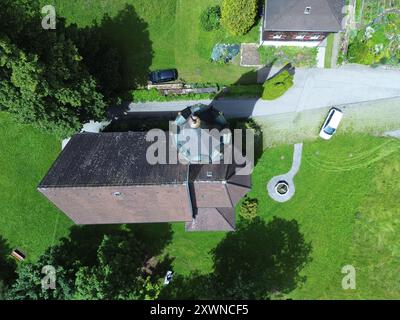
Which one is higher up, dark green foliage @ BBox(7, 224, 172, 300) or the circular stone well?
the circular stone well

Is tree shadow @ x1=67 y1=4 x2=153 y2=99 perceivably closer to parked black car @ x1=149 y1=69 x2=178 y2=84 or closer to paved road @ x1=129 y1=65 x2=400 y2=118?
parked black car @ x1=149 y1=69 x2=178 y2=84

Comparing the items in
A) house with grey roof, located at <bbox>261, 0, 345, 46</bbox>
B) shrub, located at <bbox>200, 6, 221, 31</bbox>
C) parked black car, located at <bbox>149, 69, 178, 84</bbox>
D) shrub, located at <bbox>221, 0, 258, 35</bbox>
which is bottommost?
parked black car, located at <bbox>149, 69, 178, 84</bbox>

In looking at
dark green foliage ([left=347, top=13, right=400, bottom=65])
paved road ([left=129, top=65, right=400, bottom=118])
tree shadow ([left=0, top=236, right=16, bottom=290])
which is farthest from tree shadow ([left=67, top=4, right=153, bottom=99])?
dark green foliage ([left=347, top=13, right=400, bottom=65])

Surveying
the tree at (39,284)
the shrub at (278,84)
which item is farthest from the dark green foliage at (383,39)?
the tree at (39,284)

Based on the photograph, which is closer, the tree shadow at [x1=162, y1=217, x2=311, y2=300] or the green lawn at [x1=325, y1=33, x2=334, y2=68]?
the green lawn at [x1=325, y1=33, x2=334, y2=68]

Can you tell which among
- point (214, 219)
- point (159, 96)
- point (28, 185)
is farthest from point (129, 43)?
point (214, 219)
